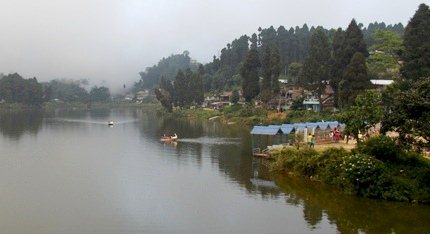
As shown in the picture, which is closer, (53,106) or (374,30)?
(374,30)

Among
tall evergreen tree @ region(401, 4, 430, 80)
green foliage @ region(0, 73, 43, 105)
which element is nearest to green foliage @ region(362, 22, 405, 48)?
tall evergreen tree @ region(401, 4, 430, 80)

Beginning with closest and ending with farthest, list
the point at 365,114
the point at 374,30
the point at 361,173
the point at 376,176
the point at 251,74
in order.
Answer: the point at 376,176
the point at 361,173
the point at 365,114
the point at 251,74
the point at 374,30

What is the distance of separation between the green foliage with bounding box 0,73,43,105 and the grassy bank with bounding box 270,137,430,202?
14192 centimetres

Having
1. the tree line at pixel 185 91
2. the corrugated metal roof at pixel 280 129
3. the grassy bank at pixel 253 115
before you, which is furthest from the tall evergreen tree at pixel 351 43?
the tree line at pixel 185 91

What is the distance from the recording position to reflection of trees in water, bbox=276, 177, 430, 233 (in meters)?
23.1

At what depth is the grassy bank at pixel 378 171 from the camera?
88.2 ft

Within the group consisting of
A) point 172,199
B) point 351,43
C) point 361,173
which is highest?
point 351,43

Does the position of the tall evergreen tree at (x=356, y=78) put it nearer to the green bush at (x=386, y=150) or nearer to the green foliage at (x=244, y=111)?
the green bush at (x=386, y=150)

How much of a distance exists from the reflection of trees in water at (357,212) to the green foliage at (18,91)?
468 ft

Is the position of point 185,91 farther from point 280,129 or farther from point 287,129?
point 280,129

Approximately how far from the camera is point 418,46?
4881cm

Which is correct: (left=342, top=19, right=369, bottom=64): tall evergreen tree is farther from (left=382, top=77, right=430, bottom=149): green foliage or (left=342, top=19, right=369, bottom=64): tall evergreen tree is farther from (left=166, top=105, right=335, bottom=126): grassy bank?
(left=382, top=77, right=430, bottom=149): green foliage

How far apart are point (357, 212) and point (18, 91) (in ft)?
491

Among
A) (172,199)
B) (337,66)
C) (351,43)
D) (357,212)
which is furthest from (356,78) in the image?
(172,199)
